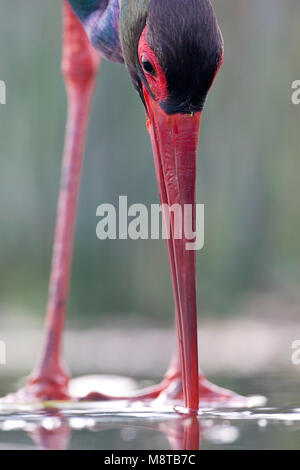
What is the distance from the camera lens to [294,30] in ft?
25.7

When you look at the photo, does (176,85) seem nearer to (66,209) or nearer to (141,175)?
(66,209)

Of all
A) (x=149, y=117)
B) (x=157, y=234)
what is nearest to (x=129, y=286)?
(x=157, y=234)

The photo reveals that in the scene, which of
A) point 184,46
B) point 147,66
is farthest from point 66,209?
point 184,46

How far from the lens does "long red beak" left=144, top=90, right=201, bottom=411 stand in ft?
8.14

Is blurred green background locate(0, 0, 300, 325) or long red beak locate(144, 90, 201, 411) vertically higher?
blurred green background locate(0, 0, 300, 325)

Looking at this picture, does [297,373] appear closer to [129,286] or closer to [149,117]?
[149,117]

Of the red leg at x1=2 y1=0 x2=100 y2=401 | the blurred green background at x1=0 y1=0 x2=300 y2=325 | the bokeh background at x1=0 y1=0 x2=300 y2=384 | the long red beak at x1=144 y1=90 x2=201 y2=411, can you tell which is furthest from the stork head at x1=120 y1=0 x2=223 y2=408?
the blurred green background at x1=0 y1=0 x2=300 y2=325

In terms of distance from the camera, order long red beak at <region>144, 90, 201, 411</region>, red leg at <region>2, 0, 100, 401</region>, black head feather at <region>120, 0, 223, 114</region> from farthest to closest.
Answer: red leg at <region>2, 0, 100, 401</region> → long red beak at <region>144, 90, 201, 411</region> → black head feather at <region>120, 0, 223, 114</region>

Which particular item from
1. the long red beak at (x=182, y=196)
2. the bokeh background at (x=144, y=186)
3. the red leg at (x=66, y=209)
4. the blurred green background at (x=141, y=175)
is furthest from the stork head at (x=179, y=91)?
the blurred green background at (x=141, y=175)

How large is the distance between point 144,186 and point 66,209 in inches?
128

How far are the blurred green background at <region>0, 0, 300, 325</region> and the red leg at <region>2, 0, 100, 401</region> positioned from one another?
9.03ft

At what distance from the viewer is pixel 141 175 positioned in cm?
708

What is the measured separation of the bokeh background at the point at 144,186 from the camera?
700cm

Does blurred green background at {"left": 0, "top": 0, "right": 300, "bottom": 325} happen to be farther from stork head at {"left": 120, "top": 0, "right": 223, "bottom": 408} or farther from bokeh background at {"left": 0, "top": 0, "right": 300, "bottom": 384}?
stork head at {"left": 120, "top": 0, "right": 223, "bottom": 408}
